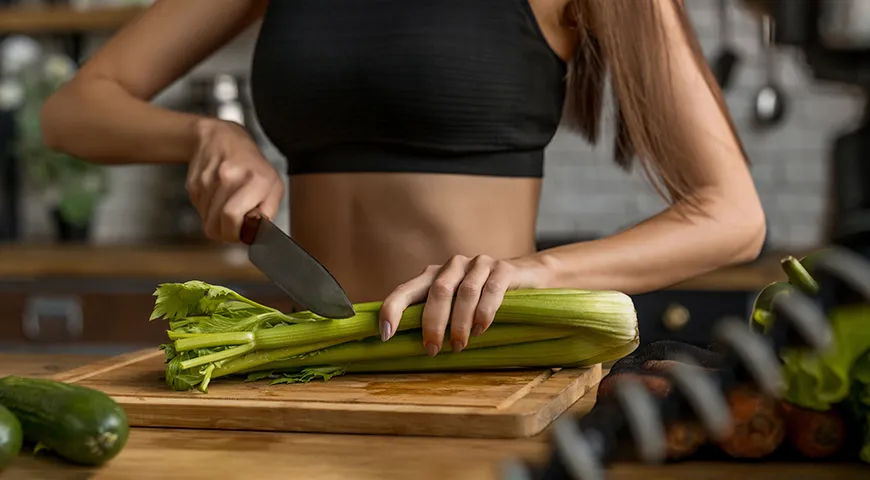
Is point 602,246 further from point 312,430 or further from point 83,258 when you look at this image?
point 83,258

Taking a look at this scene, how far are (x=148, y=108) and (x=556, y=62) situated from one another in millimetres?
604

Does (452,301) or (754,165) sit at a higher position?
(452,301)

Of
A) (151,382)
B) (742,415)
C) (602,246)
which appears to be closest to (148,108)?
(151,382)

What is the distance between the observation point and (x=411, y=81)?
4.74ft

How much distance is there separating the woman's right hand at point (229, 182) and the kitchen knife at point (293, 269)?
0.02 metres

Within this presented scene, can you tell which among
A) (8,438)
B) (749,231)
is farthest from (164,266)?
(8,438)

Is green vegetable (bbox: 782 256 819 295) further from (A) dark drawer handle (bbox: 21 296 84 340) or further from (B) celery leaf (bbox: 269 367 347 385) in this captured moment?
(A) dark drawer handle (bbox: 21 296 84 340)

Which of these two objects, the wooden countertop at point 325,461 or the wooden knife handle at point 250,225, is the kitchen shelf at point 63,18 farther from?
the wooden countertop at point 325,461

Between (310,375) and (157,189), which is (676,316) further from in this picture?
(157,189)

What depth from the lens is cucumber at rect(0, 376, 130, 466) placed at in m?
0.82

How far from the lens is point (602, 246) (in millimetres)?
1314

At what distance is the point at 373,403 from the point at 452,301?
17cm

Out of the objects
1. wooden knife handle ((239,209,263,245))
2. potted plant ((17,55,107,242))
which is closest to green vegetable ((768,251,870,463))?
wooden knife handle ((239,209,263,245))

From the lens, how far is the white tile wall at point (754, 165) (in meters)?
3.40
